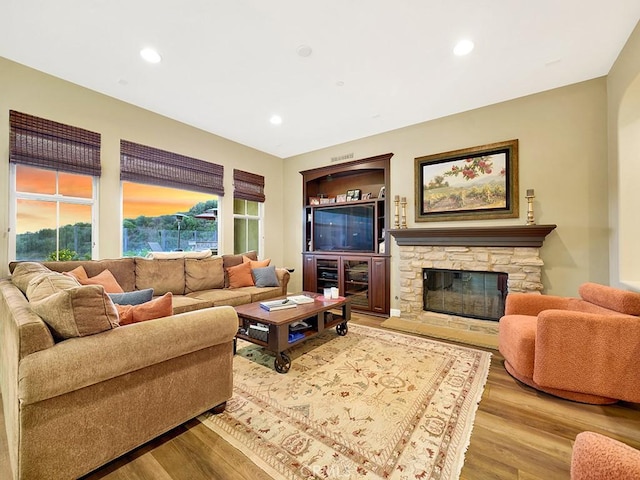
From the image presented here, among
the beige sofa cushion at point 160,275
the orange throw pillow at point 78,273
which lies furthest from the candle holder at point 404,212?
the orange throw pillow at point 78,273

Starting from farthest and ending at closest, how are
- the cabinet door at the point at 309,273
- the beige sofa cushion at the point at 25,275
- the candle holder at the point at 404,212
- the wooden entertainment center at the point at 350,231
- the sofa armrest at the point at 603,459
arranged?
the cabinet door at the point at 309,273 → the wooden entertainment center at the point at 350,231 → the candle holder at the point at 404,212 → the beige sofa cushion at the point at 25,275 → the sofa armrest at the point at 603,459

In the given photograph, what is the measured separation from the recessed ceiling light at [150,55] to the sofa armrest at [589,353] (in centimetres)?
405

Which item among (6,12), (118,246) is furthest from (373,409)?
(6,12)

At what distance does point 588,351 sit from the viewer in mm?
1954

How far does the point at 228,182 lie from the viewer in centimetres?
483

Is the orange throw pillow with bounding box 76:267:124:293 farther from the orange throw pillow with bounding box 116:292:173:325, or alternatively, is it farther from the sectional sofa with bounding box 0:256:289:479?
the orange throw pillow with bounding box 116:292:173:325

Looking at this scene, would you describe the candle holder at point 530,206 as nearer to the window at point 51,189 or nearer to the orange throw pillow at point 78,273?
the orange throw pillow at point 78,273

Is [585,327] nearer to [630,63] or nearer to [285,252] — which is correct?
[630,63]

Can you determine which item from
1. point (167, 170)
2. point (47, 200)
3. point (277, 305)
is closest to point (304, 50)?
point (277, 305)

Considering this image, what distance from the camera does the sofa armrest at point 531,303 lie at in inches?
101

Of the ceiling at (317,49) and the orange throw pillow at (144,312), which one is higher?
the ceiling at (317,49)

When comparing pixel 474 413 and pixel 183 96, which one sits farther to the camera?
pixel 183 96

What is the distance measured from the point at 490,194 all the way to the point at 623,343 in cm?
219

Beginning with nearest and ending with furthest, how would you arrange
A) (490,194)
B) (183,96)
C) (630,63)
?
(630,63) < (183,96) < (490,194)
